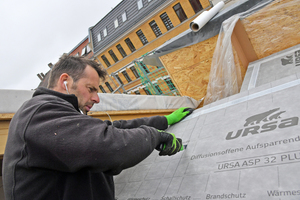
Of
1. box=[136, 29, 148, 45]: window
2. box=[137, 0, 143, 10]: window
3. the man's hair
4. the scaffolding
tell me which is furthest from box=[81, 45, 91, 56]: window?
the man's hair

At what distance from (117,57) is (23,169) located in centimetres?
2056

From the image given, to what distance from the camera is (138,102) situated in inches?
168

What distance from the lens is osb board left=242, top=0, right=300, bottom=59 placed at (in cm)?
385

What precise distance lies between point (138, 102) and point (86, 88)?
8.62ft

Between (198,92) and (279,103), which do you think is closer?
(279,103)

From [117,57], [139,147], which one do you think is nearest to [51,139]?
[139,147]

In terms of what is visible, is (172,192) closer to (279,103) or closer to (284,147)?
(284,147)

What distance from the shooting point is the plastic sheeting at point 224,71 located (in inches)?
142

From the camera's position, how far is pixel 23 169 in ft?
3.52

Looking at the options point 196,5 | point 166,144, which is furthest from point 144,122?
point 196,5

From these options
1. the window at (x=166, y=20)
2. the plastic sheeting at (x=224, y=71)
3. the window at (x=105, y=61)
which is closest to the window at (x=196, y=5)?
the window at (x=166, y=20)

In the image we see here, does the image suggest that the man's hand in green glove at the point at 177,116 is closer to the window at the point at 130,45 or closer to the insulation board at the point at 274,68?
the insulation board at the point at 274,68

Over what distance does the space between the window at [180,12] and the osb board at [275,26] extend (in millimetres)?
12909

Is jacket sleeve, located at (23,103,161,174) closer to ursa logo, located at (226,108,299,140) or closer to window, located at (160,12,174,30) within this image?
ursa logo, located at (226,108,299,140)
